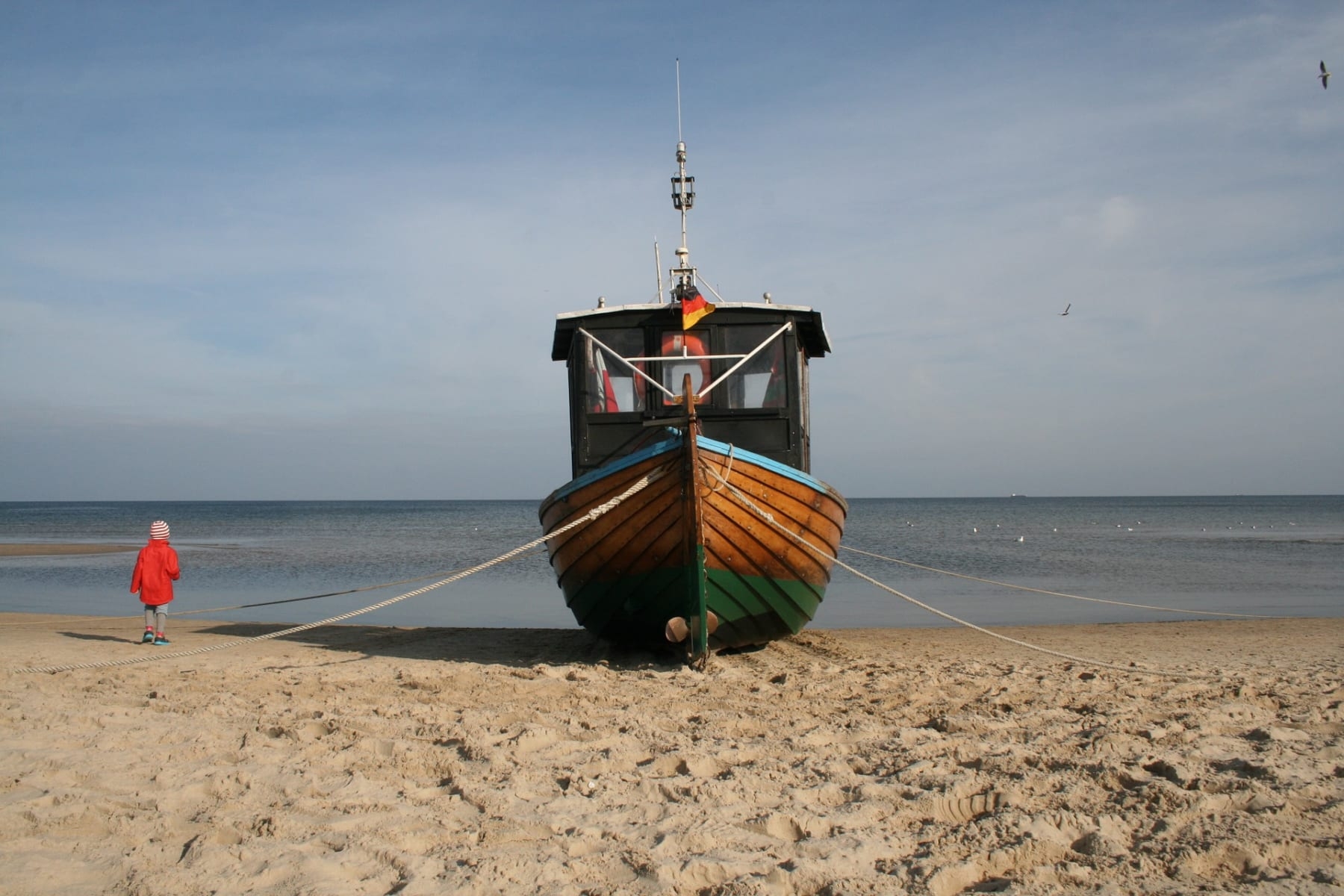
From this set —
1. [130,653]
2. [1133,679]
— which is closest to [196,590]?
[130,653]

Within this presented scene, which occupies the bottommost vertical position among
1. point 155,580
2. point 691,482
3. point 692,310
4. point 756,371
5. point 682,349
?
point 155,580

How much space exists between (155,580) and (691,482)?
6033 mm

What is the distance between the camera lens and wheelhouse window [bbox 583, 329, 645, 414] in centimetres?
804

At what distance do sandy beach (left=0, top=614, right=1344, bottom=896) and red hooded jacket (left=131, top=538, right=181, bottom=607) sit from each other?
2398 millimetres

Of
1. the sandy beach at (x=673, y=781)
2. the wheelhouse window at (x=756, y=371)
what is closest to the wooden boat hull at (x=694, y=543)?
the sandy beach at (x=673, y=781)

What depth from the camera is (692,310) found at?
7.84 m

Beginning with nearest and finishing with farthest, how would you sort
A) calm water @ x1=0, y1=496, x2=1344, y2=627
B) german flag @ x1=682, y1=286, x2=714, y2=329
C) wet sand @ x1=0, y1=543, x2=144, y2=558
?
german flag @ x1=682, y1=286, x2=714, y2=329 → calm water @ x1=0, y1=496, x2=1344, y2=627 → wet sand @ x1=0, y1=543, x2=144, y2=558

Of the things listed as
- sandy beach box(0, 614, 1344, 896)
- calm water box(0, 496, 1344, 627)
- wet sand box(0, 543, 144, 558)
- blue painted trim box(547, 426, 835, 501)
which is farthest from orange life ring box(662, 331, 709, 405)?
wet sand box(0, 543, 144, 558)

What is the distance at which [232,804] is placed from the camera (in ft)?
12.7

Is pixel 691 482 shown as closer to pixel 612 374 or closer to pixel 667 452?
pixel 667 452

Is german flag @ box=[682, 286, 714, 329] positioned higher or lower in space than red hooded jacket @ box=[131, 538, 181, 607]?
higher

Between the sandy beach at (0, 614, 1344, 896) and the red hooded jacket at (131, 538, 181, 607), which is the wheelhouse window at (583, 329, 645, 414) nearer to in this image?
the sandy beach at (0, 614, 1344, 896)

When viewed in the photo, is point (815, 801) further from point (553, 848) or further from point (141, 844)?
point (141, 844)

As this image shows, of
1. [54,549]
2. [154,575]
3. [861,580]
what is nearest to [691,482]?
[154,575]
